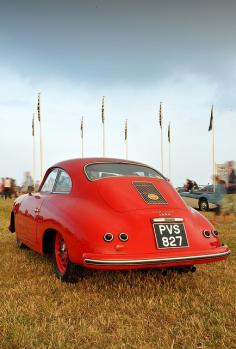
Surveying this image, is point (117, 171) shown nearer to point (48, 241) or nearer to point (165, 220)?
point (165, 220)

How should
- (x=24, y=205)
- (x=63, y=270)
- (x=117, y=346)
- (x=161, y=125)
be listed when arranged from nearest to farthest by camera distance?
(x=117, y=346) < (x=63, y=270) < (x=24, y=205) < (x=161, y=125)

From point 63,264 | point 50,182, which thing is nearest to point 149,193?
point 63,264

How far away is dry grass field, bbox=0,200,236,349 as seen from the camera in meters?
3.14

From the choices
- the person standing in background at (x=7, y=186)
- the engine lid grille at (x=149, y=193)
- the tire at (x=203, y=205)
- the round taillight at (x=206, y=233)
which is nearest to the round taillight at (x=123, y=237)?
the engine lid grille at (x=149, y=193)

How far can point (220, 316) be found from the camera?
3.60 metres

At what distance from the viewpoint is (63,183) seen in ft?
17.2

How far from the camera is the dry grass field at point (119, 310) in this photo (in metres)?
3.14

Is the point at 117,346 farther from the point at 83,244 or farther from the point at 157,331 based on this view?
the point at 83,244

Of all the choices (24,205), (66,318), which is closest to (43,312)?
(66,318)

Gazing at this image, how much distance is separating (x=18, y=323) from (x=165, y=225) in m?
1.81

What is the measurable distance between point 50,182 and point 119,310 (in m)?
2.57

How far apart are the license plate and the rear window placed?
1.07m

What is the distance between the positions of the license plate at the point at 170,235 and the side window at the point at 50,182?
2.07 meters

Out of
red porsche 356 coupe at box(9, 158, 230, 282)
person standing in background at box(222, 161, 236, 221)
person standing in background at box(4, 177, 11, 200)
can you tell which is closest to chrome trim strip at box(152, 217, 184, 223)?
red porsche 356 coupe at box(9, 158, 230, 282)
